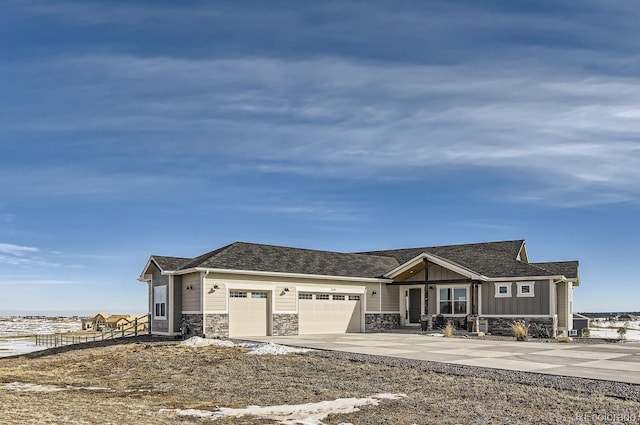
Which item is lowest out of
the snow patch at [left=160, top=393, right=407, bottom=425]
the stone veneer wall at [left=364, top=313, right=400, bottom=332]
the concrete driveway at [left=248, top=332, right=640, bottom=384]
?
the stone veneer wall at [left=364, top=313, right=400, bottom=332]

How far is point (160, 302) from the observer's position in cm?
2808

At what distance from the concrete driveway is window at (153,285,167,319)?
353 inches

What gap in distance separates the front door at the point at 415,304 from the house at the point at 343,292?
0.18 feet

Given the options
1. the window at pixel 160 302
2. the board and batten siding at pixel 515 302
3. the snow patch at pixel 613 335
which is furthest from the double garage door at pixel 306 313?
the snow patch at pixel 613 335

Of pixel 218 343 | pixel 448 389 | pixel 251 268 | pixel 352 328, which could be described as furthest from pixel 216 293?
pixel 448 389

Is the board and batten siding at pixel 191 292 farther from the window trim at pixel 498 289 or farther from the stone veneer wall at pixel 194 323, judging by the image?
the window trim at pixel 498 289

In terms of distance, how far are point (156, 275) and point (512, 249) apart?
19442mm

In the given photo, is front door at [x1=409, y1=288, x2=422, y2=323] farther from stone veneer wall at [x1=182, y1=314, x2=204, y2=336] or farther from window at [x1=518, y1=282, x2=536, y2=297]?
stone veneer wall at [x1=182, y1=314, x2=204, y2=336]

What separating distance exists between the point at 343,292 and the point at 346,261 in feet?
9.62

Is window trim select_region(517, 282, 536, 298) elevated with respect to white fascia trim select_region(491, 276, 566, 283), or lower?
lower

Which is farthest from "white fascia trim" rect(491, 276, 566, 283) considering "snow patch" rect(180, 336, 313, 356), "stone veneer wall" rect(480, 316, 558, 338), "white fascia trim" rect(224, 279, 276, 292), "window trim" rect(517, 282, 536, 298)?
"snow patch" rect(180, 336, 313, 356)

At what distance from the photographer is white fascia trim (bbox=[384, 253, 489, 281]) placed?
29422mm

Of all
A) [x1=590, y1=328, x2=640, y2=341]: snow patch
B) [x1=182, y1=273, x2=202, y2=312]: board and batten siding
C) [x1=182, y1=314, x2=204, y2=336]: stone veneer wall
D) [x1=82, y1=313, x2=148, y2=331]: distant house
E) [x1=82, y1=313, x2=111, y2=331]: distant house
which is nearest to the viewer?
[x1=182, y1=314, x2=204, y2=336]: stone veneer wall

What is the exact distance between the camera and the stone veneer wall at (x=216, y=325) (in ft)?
81.5
